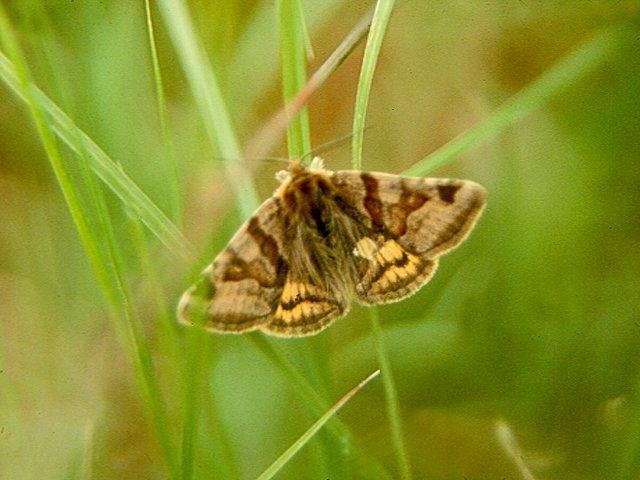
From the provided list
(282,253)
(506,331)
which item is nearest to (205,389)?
(282,253)

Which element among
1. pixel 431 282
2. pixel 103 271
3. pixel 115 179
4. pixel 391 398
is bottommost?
pixel 391 398

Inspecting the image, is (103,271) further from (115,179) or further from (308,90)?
(308,90)

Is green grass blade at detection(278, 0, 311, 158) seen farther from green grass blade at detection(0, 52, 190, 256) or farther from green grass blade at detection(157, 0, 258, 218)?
green grass blade at detection(0, 52, 190, 256)

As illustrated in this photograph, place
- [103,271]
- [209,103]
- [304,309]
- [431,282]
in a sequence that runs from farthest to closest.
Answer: [431,282] → [304,309] → [209,103] → [103,271]

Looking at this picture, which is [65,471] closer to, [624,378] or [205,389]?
[205,389]

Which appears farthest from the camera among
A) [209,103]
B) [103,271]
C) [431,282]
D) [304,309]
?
[431,282]

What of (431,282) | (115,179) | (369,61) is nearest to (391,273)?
(431,282)

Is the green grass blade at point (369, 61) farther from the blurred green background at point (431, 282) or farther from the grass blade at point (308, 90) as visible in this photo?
the blurred green background at point (431, 282)

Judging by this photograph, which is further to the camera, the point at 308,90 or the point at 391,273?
the point at 391,273
